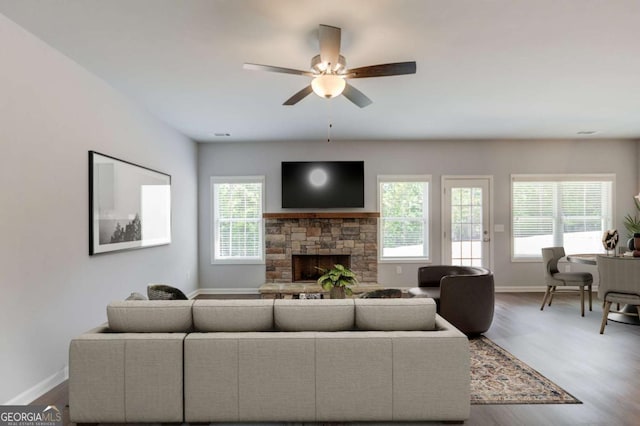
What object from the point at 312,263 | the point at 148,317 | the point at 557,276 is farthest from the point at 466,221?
the point at 148,317

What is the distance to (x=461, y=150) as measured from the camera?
6.79 meters

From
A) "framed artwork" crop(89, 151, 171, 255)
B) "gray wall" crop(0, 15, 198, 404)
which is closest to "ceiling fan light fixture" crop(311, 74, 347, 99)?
"gray wall" crop(0, 15, 198, 404)

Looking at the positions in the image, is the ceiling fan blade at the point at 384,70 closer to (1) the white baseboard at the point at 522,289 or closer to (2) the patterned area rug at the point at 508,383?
(2) the patterned area rug at the point at 508,383

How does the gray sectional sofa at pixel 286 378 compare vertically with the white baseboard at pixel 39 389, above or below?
above

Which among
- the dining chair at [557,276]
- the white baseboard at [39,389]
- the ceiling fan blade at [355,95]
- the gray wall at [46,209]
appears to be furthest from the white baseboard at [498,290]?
the ceiling fan blade at [355,95]

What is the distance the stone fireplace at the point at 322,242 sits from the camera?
21.5 feet

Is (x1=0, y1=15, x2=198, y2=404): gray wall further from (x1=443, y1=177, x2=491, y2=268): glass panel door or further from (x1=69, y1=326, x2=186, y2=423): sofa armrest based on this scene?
(x1=443, y1=177, x2=491, y2=268): glass panel door

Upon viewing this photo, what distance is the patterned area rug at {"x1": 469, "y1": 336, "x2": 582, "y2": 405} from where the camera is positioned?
2.70 meters

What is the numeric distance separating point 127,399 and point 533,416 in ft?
8.56

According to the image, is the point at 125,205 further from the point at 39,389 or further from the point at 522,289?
the point at 522,289

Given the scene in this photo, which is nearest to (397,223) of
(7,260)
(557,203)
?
(557,203)

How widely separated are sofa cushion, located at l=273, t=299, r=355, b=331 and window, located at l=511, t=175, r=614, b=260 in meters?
5.52

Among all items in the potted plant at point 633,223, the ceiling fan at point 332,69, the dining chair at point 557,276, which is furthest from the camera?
the potted plant at point 633,223

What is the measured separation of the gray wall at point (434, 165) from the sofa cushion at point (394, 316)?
4.34 metres
